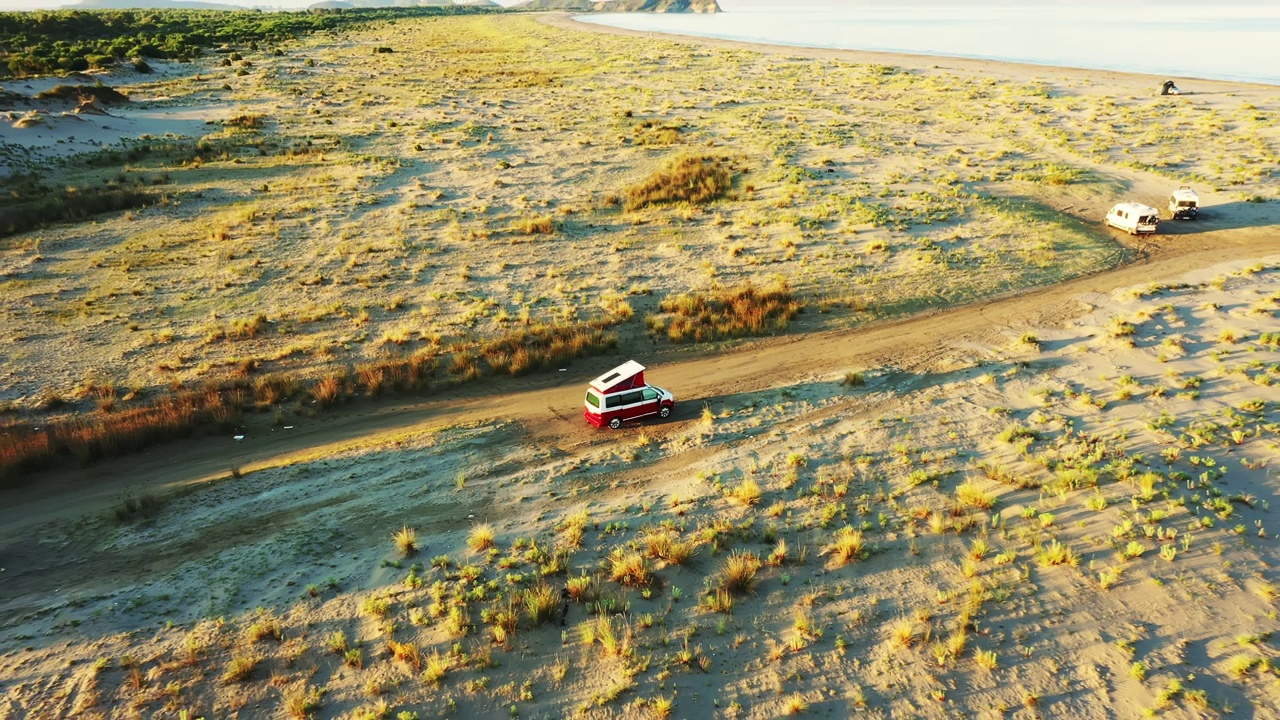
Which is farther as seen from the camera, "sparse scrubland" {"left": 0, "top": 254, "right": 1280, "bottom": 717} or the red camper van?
the red camper van

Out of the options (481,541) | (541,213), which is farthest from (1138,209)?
(481,541)

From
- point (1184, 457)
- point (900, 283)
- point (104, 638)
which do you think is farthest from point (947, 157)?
point (104, 638)

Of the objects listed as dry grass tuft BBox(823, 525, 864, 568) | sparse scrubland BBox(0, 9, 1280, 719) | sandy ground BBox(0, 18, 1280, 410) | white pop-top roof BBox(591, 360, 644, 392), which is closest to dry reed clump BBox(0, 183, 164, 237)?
sparse scrubland BBox(0, 9, 1280, 719)

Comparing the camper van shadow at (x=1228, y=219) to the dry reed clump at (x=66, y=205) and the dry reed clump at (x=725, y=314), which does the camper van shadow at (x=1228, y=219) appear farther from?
the dry reed clump at (x=66, y=205)

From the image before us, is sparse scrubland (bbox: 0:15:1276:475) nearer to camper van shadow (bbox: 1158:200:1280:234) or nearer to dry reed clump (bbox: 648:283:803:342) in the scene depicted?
dry reed clump (bbox: 648:283:803:342)

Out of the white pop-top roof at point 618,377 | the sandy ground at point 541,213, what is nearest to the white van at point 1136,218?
the sandy ground at point 541,213

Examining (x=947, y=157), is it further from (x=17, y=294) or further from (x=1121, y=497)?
(x=17, y=294)
